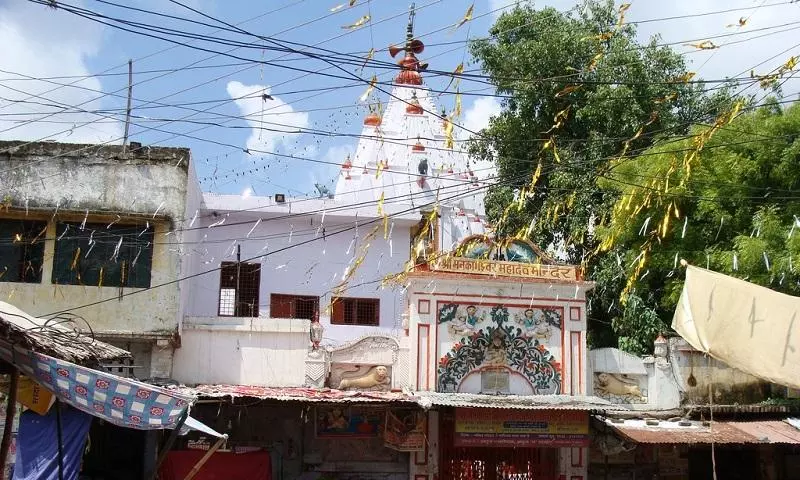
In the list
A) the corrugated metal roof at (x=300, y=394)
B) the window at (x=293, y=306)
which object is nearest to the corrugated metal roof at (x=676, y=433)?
the corrugated metal roof at (x=300, y=394)

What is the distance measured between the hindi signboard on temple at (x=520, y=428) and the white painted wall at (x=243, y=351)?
351 cm

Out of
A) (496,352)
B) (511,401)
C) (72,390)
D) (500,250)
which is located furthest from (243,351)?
(72,390)

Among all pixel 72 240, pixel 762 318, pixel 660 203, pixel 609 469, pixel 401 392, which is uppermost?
pixel 660 203

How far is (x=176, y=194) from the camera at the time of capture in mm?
18359

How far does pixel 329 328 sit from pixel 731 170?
952 cm

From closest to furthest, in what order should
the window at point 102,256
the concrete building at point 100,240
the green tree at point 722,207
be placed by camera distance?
the concrete building at point 100,240 < the window at point 102,256 < the green tree at point 722,207

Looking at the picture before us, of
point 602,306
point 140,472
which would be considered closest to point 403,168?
point 602,306

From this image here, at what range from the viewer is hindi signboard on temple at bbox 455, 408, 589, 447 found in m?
17.0

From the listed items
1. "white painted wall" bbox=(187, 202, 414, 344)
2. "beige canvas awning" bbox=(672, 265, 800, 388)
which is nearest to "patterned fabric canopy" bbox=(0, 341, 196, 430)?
"beige canvas awning" bbox=(672, 265, 800, 388)

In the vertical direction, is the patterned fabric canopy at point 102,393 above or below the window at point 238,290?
below

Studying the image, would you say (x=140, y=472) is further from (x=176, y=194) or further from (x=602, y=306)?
(x=602, y=306)

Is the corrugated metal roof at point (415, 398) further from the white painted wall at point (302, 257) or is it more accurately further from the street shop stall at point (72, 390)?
the street shop stall at point (72, 390)

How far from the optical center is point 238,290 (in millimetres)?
21547

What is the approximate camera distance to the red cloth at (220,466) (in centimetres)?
1580
